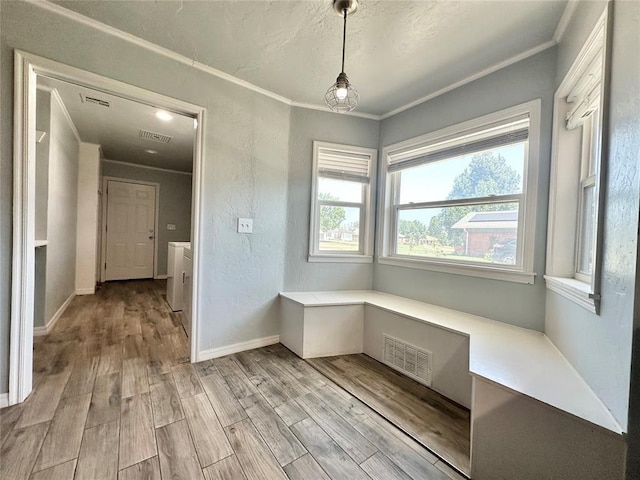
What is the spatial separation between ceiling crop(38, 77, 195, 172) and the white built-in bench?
2.93 metres

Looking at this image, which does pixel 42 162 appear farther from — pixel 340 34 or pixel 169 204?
pixel 169 204

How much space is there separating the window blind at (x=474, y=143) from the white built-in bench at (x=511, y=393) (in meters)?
1.34

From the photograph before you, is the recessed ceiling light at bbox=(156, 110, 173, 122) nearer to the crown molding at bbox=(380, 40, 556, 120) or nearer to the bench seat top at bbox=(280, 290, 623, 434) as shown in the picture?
the crown molding at bbox=(380, 40, 556, 120)

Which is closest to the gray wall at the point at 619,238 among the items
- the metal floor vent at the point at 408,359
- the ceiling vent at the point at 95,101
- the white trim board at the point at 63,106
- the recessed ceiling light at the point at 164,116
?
the metal floor vent at the point at 408,359

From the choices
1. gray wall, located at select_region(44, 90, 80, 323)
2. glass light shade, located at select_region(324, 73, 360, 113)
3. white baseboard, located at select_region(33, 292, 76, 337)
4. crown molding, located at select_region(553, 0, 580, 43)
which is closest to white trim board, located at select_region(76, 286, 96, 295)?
gray wall, located at select_region(44, 90, 80, 323)

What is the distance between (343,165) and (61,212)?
352cm

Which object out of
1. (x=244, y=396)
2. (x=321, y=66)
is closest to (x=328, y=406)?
(x=244, y=396)

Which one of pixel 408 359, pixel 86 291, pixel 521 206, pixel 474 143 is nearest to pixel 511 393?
pixel 408 359

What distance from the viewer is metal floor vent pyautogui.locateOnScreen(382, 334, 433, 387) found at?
1.92m

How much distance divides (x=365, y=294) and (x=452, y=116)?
5.97ft

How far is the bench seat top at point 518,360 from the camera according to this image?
1.01m

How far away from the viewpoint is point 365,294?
8.85 feet

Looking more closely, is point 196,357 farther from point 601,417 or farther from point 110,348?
point 601,417

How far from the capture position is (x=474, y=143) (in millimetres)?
2121
